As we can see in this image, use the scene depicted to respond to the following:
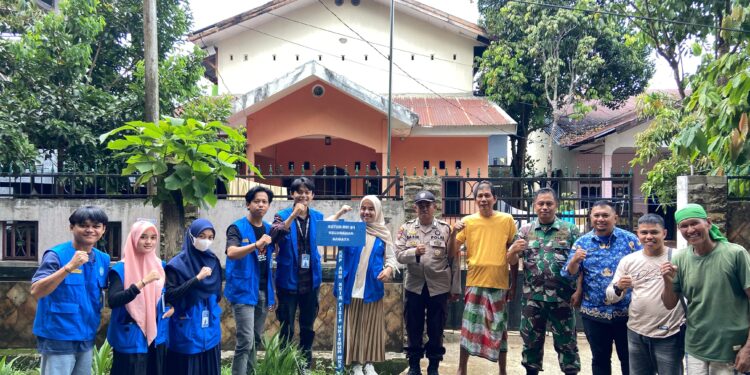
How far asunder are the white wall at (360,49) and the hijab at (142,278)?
37.0ft

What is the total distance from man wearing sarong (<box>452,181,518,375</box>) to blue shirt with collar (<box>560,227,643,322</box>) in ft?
1.81

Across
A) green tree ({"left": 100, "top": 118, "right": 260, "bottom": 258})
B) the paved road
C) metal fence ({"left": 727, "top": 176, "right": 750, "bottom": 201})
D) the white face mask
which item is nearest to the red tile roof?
metal fence ({"left": 727, "top": 176, "right": 750, "bottom": 201})

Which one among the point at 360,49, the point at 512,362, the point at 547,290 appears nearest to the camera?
the point at 547,290

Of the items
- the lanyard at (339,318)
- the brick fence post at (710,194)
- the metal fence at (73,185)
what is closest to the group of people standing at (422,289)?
the lanyard at (339,318)

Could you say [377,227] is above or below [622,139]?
below

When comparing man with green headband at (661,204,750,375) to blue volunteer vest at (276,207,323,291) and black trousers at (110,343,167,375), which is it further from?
black trousers at (110,343,167,375)

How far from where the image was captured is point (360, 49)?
46.6 ft

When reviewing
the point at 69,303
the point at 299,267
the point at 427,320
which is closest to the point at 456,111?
the point at 427,320

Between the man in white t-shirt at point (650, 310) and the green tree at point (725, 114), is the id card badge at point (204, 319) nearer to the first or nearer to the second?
the man in white t-shirt at point (650, 310)

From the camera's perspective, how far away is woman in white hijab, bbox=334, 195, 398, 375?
457 centimetres

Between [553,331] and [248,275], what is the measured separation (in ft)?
8.19

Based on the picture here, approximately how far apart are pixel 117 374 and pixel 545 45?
13.1m

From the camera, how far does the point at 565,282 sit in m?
4.09

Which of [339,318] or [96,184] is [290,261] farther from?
[96,184]
